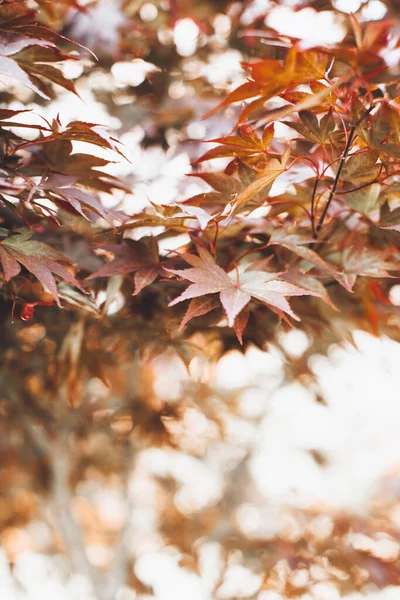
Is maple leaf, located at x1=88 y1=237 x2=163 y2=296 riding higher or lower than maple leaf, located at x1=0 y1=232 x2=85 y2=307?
lower

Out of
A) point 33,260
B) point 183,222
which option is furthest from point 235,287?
point 33,260

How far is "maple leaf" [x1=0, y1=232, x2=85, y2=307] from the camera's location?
555 mm

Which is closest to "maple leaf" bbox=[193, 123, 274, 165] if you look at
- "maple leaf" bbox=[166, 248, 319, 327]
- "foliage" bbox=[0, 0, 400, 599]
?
"foliage" bbox=[0, 0, 400, 599]

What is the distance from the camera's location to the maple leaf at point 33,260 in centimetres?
56

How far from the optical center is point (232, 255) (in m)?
0.75

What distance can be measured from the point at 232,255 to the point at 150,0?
922mm

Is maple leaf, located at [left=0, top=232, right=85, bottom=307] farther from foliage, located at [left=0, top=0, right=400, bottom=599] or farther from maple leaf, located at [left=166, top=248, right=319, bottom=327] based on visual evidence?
maple leaf, located at [left=166, top=248, right=319, bottom=327]

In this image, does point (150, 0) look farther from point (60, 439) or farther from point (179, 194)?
point (60, 439)

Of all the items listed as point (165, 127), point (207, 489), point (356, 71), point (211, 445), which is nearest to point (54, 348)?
point (165, 127)

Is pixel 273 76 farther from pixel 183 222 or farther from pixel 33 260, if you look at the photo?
pixel 33 260

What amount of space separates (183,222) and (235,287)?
14cm

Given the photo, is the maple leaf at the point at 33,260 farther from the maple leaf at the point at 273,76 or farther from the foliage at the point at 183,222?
the maple leaf at the point at 273,76

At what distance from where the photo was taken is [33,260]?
1.91ft

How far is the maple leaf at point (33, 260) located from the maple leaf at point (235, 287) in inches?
5.6
